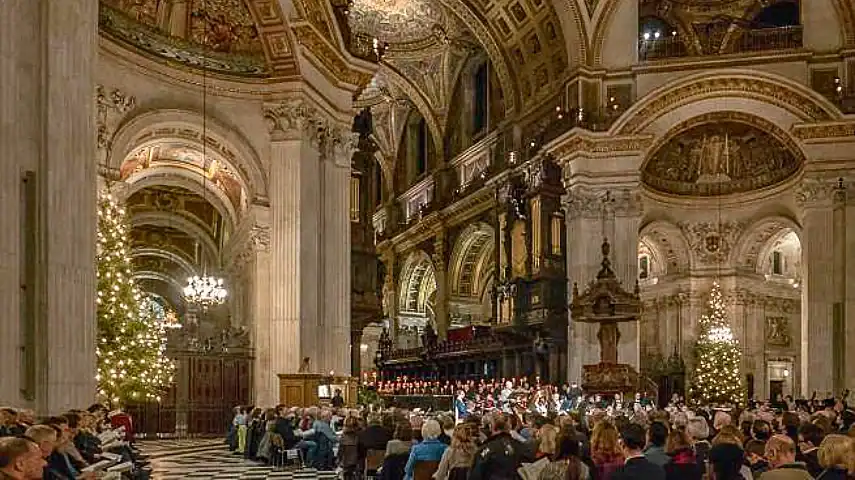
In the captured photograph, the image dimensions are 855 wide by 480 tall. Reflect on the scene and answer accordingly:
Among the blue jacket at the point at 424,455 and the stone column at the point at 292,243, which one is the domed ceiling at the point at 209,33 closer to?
the stone column at the point at 292,243

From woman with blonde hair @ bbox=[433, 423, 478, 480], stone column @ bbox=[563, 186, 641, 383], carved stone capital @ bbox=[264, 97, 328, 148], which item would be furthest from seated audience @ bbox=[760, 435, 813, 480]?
stone column @ bbox=[563, 186, 641, 383]

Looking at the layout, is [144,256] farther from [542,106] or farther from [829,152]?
[829,152]

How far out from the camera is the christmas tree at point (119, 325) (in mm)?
17969

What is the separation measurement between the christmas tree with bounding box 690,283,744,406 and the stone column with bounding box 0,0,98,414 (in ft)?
81.4

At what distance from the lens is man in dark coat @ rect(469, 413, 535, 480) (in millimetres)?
8312

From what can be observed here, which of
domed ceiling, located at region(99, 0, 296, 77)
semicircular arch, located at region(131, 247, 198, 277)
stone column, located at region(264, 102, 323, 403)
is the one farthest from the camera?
semicircular arch, located at region(131, 247, 198, 277)

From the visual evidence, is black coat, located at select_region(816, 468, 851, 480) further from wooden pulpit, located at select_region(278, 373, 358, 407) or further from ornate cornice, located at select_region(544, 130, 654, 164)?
ornate cornice, located at select_region(544, 130, 654, 164)

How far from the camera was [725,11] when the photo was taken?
30.4 metres

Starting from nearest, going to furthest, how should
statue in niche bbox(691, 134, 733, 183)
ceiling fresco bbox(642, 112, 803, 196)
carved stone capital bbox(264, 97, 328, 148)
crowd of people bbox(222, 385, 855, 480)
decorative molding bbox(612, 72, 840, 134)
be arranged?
crowd of people bbox(222, 385, 855, 480) < carved stone capital bbox(264, 97, 328, 148) < decorative molding bbox(612, 72, 840, 134) < ceiling fresco bbox(642, 112, 803, 196) < statue in niche bbox(691, 134, 733, 183)

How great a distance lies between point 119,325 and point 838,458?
14299mm

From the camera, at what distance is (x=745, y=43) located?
29453mm

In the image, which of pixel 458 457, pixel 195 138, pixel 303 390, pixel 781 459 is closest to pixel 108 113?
pixel 195 138

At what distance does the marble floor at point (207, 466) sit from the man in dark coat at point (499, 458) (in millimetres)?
7726

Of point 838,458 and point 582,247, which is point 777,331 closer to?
point 582,247
